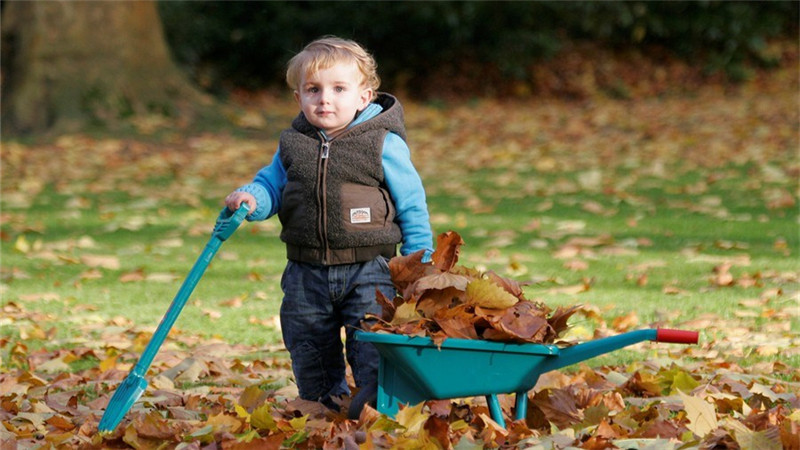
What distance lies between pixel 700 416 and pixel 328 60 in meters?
1.51

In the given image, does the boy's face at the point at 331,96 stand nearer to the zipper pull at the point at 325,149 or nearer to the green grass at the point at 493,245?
the zipper pull at the point at 325,149

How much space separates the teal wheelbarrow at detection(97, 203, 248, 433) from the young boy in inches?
5.6

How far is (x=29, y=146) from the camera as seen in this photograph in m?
12.1

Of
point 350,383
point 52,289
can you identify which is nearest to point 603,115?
point 52,289

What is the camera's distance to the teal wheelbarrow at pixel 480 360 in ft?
9.82

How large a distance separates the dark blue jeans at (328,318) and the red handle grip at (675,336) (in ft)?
2.97

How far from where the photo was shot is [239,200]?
3.38 m

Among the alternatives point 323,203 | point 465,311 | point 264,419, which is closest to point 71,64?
point 323,203

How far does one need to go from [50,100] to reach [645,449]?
11.1 meters

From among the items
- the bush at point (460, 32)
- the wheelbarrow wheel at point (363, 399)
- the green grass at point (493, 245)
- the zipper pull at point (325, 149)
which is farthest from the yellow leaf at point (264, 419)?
the bush at point (460, 32)

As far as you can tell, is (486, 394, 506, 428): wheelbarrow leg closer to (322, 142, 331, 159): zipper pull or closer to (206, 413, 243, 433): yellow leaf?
(206, 413, 243, 433): yellow leaf

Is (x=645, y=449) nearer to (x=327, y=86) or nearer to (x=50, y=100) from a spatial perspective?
(x=327, y=86)

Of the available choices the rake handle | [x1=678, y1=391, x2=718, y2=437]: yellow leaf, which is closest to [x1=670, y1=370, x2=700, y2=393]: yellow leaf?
[x1=678, y1=391, x2=718, y2=437]: yellow leaf

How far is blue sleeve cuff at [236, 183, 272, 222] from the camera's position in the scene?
11.4 feet
